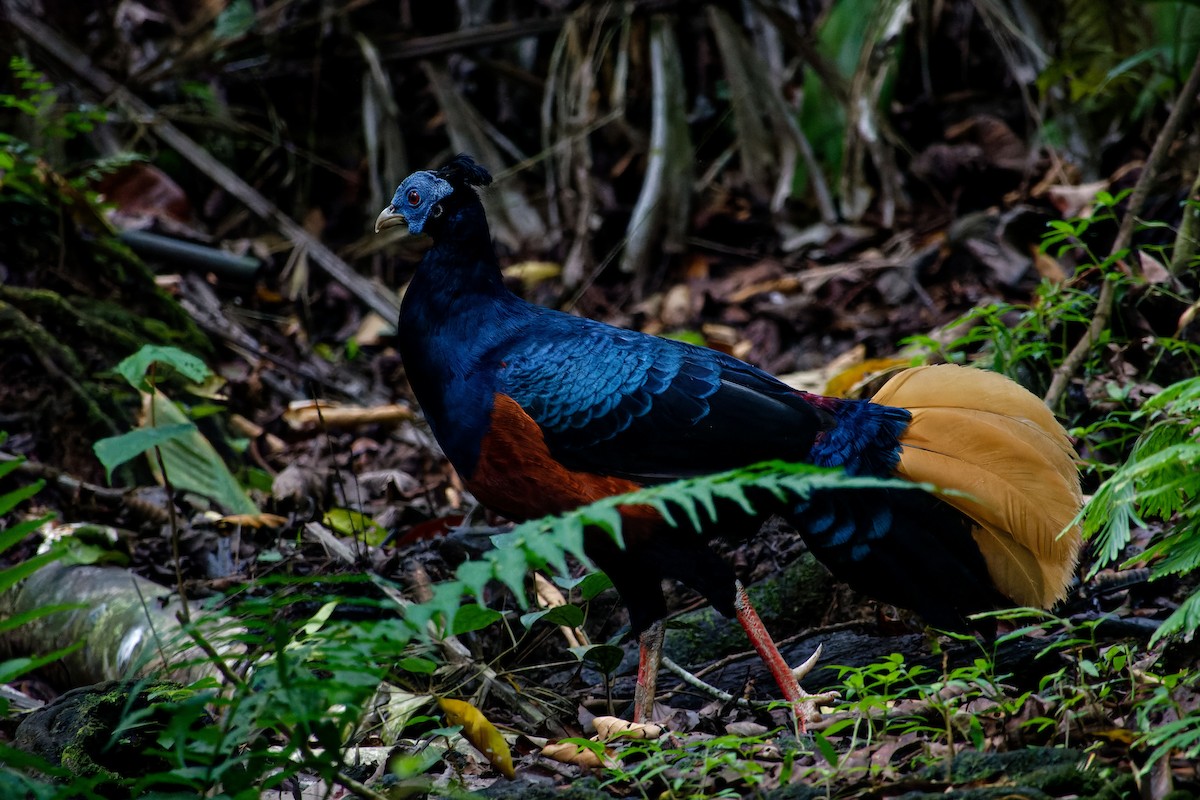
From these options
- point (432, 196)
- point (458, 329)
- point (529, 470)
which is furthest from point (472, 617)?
point (432, 196)

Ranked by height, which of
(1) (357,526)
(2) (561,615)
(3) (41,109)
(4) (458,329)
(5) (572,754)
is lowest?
(1) (357,526)

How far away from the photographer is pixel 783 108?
782 centimetres

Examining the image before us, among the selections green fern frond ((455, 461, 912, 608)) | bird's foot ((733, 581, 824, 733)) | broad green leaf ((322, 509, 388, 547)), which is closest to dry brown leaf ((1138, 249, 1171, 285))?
bird's foot ((733, 581, 824, 733))

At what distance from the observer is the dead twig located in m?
4.42

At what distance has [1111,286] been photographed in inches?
176

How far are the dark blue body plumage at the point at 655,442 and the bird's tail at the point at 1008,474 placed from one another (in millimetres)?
80

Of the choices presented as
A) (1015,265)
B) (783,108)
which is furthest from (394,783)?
(783,108)

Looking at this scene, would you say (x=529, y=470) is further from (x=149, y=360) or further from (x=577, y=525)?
(x=577, y=525)

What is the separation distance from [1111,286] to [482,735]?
3165 millimetres

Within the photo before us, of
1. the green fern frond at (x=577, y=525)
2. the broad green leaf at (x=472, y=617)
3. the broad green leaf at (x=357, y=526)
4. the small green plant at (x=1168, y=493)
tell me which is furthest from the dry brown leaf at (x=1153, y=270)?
the broad green leaf at (x=357, y=526)

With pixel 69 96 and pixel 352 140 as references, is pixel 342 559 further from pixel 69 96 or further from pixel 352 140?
pixel 352 140

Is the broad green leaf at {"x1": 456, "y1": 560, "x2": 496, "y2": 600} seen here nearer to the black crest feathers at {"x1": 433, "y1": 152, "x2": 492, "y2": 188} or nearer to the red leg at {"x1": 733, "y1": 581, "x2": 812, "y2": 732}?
the red leg at {"x1": 733, "y1": 581, "x2": 812, "y2": 732}

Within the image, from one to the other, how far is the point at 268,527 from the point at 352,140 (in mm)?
5114

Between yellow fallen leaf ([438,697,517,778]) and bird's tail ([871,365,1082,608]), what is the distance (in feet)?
4.93
